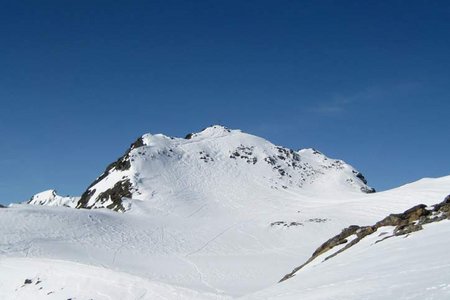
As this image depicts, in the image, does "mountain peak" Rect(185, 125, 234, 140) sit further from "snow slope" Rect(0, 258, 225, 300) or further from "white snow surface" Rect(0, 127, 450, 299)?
"snow slope" Rect(0, 258, 225, 300)

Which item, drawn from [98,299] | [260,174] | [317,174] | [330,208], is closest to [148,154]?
[260,174]

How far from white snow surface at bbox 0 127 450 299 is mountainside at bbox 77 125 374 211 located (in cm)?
38

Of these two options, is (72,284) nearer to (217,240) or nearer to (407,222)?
(217,240)

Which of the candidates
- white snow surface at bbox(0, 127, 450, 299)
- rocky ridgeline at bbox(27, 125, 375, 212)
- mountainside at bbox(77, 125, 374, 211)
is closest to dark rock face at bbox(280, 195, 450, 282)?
white snow surface at bbox(0, 127, 450, 299)

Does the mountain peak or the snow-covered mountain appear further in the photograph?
the snow-covered mountain

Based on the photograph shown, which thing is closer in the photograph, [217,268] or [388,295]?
[388,295]

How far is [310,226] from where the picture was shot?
51.3 meters

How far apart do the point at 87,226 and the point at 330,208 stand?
96.3ft

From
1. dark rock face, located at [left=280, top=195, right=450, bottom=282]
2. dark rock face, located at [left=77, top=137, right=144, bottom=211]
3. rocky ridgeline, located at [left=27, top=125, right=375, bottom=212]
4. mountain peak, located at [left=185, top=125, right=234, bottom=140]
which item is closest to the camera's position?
dark rock face, located at [left=280, top=195, right=450, bottom=282]

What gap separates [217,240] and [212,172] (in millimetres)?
36294

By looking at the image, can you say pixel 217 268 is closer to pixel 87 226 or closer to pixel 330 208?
pixel 87 226

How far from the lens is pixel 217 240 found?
47594 millimetres

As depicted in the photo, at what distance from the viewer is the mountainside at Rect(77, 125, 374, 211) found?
73.2 metres

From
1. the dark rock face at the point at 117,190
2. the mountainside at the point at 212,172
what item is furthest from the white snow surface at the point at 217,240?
the dark rock face at the point at 117,190
